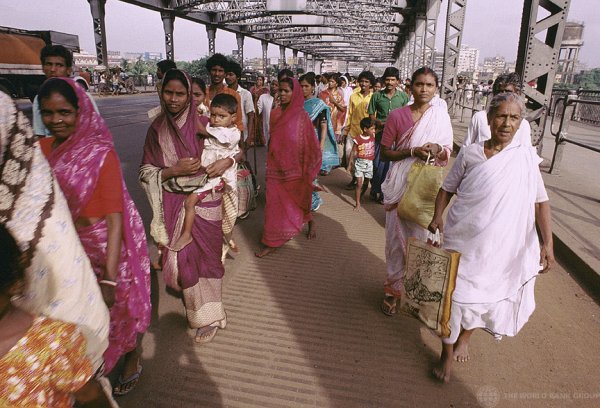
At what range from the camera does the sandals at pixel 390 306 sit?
303cm

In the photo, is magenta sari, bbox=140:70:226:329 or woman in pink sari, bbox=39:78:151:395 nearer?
woman in pink sari, bbox=39:78:151:395

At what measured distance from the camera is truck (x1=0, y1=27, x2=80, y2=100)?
1567 cm

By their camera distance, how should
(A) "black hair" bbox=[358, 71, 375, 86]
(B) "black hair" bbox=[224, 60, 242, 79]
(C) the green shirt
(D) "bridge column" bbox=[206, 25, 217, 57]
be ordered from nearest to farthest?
(B) "black hair" bbox=[224, 60, 242, 79], (C) the green shirt, (A) "black hair" bbox=[358, 71, 375, 86], (D) "bridge column" bbox=[206, 25, 217, 57]

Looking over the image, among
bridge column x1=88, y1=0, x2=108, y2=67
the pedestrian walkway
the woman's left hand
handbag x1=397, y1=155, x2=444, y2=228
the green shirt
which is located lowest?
the pedestrian walkway

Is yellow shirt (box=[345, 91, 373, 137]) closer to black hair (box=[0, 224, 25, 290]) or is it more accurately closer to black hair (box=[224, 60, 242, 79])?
black hair (box=[224, 60, 242, 79])

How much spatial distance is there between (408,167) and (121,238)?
2.07 metres

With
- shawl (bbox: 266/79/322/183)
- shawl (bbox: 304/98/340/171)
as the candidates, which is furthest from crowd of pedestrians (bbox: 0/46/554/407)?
shawl (bbox: 304/98/340/171)

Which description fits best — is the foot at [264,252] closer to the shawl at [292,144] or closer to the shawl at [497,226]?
the shawl at [292,144]

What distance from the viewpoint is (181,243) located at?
8.32 ft

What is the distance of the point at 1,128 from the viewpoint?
1023 millimetres

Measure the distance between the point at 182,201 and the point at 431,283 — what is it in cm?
163

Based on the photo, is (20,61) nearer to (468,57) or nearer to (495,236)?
(495,236)

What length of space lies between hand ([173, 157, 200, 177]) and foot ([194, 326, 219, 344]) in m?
1.10

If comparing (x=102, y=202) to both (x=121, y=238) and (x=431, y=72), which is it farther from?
(x=431, y=72)
